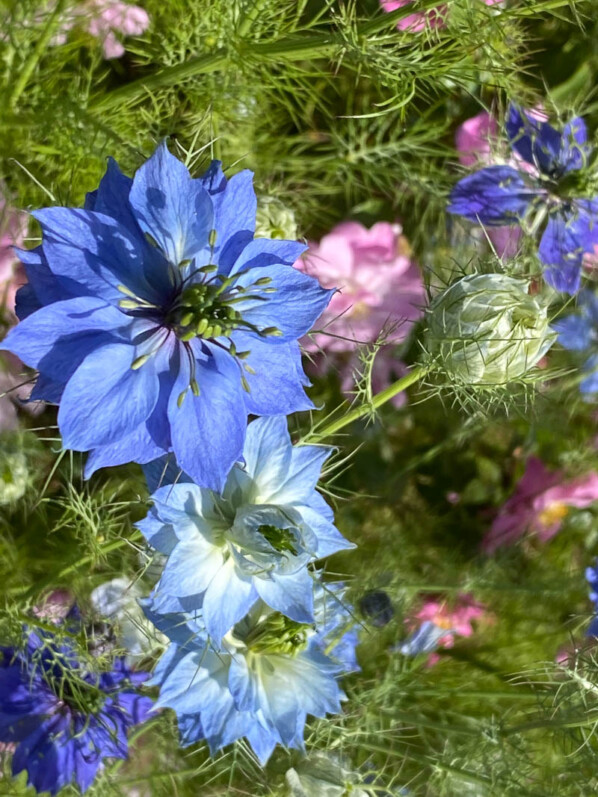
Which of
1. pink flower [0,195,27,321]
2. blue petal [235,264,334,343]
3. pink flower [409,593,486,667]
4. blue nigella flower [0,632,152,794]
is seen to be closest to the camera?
blue petal [235,264,334,343]

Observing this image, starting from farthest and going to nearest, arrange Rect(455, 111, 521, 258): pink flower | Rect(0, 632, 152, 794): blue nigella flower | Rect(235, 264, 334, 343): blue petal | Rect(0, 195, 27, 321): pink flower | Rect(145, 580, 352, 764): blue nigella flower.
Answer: Rect(455, 111, 521, 258): pink flower
Rect(0, 195, 27, 321): pink flower
Rect(0, 632, 152, 794): blue nigella flower
Rect(145, 580, 352, 764): blue nigella flower
Rect(235, 264, 334, 343): blue petal

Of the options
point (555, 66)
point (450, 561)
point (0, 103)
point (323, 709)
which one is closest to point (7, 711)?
point (323, 709)

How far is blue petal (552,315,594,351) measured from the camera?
1.47 metres

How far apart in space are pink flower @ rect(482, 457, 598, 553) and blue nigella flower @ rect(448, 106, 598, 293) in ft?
2.04

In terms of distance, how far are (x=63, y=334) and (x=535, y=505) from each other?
125 centimetres

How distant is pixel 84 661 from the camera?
1.05 m

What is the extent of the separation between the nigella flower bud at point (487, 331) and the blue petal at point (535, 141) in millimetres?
481

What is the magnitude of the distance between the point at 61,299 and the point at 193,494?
245mm

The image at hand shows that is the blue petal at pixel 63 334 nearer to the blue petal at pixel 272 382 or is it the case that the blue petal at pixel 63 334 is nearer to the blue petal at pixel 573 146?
the blue petal at pixel 272 382

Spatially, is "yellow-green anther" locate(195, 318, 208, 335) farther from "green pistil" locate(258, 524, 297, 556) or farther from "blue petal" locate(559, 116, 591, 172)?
"blue petal" locate(559, 116, 591, 172)

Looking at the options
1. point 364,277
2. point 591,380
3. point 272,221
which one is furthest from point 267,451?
point 591,380

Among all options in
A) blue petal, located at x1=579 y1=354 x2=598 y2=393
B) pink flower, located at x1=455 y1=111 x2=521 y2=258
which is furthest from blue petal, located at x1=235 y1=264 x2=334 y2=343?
blue petal, located at x1=579 y1=354 x2=598 y2=393

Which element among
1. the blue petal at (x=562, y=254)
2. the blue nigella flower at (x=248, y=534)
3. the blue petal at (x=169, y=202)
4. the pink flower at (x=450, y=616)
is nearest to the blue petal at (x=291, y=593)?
the blue nigella flower at (x=248, y=534)

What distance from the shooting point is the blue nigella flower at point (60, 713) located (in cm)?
104
